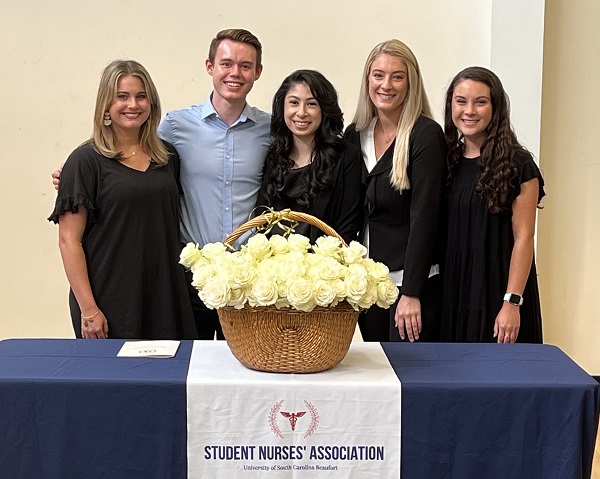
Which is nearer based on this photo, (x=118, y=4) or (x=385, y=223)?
(x=385, y=223)

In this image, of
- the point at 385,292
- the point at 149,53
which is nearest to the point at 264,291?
the point at 385,292

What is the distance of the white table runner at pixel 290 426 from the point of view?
2143 millimetres

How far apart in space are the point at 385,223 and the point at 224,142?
69cm

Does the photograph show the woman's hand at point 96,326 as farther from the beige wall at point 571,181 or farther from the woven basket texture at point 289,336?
the beige wall at point 571,181

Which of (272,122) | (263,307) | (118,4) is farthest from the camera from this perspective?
(118,4)

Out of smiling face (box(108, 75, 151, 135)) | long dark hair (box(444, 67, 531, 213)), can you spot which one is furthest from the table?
smiling face (box(108, 75, 151, 135))

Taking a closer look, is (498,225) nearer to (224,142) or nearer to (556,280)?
(224,142)

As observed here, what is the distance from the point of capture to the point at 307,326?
214 centimetres

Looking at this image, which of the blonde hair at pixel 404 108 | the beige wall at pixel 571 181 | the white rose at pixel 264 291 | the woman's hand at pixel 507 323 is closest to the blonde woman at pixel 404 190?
the blonde hair at pixel 404 108

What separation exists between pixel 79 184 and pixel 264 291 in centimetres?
116

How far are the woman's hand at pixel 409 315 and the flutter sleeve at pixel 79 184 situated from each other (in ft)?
3.69

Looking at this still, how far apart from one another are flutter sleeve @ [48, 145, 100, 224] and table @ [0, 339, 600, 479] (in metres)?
0.89

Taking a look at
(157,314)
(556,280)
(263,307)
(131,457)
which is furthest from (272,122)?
(556,280)

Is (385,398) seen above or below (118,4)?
below
